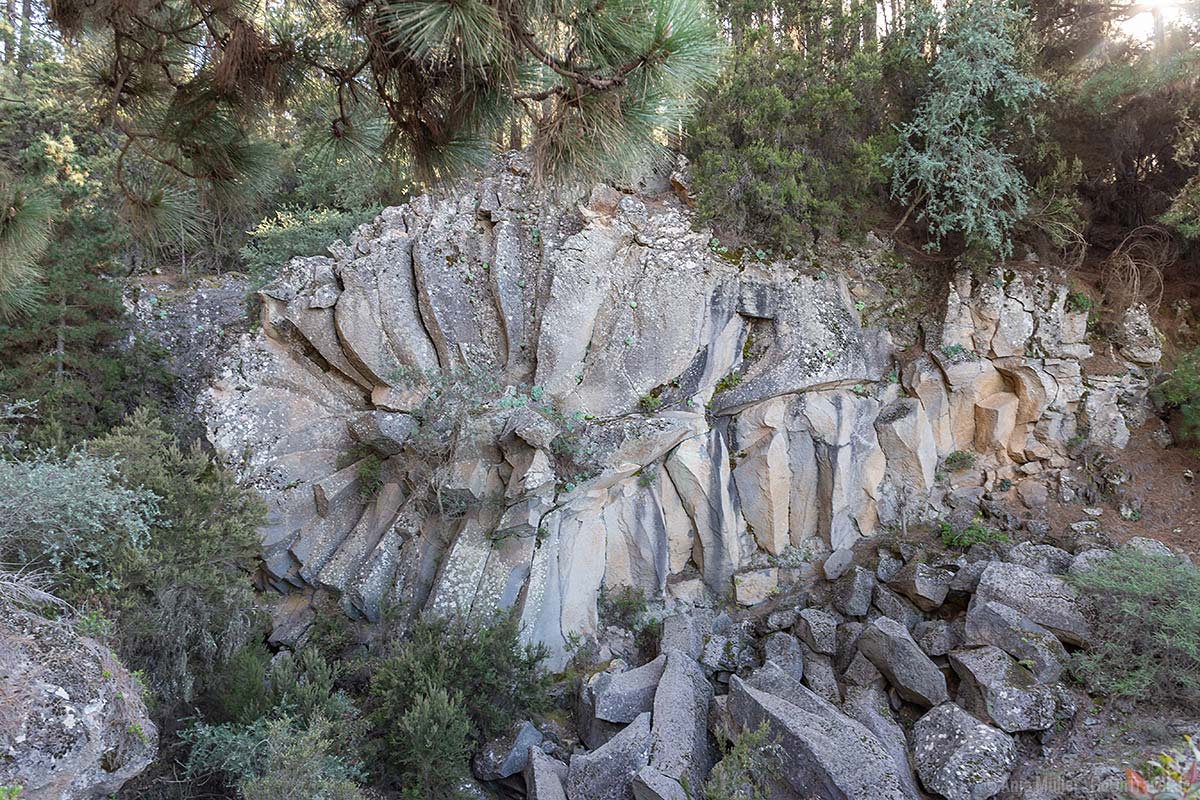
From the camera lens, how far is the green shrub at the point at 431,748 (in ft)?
18.1

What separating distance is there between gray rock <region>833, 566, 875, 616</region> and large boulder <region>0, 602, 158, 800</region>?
678cm

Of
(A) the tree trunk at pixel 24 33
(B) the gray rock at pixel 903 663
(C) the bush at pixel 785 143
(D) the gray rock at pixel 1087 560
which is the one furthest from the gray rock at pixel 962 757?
(A) the tree trunk at pixel 24 33

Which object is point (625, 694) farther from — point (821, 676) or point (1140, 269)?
point (1140, 269)

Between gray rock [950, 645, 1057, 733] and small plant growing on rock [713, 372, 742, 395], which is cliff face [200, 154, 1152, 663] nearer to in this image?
small plant growing on rock [713, 372, 742, 395]

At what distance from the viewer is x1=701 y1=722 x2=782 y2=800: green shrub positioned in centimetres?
487

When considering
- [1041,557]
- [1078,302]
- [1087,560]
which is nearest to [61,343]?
[1041,557]

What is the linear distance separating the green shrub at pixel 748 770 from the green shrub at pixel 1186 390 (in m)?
7.26

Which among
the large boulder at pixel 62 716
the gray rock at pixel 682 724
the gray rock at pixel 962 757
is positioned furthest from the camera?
the gray rock at pixel 682 724

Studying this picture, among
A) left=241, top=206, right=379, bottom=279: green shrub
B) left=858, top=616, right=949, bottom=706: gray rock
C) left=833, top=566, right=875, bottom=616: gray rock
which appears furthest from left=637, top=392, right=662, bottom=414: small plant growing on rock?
left=241, top=206, right=379, bottom=279: green shrub

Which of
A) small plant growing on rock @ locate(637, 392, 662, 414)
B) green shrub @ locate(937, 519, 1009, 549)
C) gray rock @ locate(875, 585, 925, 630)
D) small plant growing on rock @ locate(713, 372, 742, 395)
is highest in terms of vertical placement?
small plant growing on rock @ locate(713, 372, 742, 395)

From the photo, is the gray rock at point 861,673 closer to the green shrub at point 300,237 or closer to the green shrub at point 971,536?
the green shrub at point 971,536

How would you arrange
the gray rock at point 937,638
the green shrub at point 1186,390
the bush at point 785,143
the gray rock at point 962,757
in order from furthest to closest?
the bush at point 785,143 → the green shrub at point 1186,390 → the gray rock at point 937,638 → the gray rock at point 962,757

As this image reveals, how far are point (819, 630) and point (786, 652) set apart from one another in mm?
481

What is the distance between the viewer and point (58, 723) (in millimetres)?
3328
